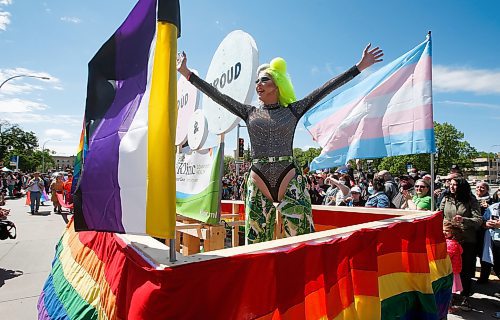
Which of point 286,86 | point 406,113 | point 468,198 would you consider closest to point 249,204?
point 286,86

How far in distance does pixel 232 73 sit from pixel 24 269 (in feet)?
14.9

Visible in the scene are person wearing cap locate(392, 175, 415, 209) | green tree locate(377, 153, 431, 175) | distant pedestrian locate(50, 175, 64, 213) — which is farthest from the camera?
green tree locate(377, 153, 431, 175)

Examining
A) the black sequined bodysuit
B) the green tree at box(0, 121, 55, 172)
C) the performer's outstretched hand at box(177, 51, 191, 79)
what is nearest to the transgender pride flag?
the black sequined bodysuit

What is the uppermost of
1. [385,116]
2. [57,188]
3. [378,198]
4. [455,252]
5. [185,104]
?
[185,104]

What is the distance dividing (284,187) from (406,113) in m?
2.19

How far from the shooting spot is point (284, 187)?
2234 millimetres

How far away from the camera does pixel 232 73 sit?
134 inches

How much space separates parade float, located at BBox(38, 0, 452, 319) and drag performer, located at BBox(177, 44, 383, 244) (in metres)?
0.55

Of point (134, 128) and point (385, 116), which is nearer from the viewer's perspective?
point (134, 128)

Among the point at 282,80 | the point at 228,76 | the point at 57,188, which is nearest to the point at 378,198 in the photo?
the point at 228,76

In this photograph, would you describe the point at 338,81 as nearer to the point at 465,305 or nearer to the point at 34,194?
the point at 465,305

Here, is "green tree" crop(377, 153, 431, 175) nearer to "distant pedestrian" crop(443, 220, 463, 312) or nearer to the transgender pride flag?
"distant pedestrian" crop(443, 220, 463, 312)

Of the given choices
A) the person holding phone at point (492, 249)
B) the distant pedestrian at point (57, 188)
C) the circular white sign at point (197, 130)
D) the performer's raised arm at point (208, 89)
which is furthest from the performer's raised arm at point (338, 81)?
the distant pedestrian at point (57, 188)

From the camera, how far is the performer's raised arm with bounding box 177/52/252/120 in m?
2.21
